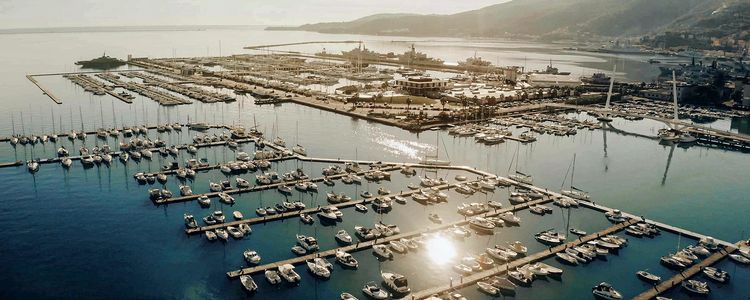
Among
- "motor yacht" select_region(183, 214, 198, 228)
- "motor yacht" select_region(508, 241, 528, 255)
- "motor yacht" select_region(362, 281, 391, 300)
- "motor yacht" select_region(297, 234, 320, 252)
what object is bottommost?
"motor yacht" select_region(362, 281, 391, 300)

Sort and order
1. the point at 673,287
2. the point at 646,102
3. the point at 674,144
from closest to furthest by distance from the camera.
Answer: the point at 673,287, the point at 674,144, the point at 646,102

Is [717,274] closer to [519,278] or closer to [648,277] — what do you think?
[648,277]

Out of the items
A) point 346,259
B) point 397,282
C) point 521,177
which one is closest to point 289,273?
point 346,259

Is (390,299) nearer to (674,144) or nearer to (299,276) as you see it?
(299,276)

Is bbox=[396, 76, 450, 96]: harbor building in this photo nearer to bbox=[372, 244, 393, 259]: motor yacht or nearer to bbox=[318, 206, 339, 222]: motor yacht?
bbox=[318, 206, 339, 222]: motor yacht

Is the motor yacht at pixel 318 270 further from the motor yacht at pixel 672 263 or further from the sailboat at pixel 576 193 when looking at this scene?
the sailboat at pixel 576 193

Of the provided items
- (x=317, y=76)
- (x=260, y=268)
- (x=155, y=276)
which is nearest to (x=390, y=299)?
(x=260, y=268)

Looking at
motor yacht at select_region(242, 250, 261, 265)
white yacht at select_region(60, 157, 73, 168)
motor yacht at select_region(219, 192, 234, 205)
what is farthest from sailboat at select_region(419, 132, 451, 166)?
white yacht at select_region(60, 157, 73, 168)
